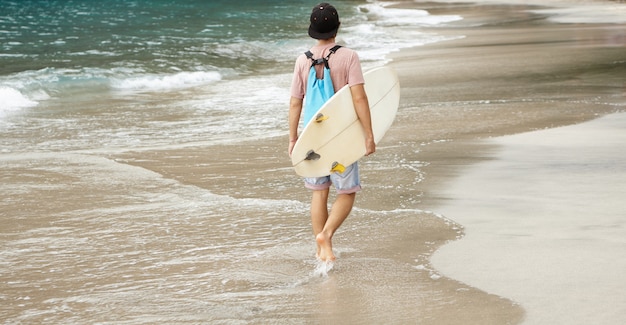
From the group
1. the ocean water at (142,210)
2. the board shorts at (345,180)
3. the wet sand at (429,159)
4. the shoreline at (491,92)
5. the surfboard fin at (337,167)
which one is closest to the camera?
the wet sand at (429,159)

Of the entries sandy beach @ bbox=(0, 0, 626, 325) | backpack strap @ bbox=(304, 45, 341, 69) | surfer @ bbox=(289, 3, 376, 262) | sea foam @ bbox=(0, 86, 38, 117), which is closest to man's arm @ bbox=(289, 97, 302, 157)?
surfer @ bbox=(289, 3, 376, 262)

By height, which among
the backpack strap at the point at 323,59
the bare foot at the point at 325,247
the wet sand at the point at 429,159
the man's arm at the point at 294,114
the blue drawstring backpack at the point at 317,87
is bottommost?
the wet sand at the point at 429,159

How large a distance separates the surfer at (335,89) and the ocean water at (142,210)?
0.25 m

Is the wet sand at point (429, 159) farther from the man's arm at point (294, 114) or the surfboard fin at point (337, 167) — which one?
the man's arm at point (294, 114)

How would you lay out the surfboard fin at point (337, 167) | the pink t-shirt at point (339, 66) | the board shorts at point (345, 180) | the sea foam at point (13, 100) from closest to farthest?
the pink t-shirt at point (339, 66) < the surfboard fin at point (337, 167) < the board shorts at point (345, 180) < the sea foam at point (13, 100)

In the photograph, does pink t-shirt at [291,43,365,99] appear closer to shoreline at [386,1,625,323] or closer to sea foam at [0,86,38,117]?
shoreline at [386,1,625,323]

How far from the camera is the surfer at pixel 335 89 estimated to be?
210 inches

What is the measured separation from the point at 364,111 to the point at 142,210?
239 cm

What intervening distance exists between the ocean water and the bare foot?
86mm

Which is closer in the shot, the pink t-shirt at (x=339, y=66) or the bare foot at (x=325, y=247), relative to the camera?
the pink t-shirt at (x=339, y=66)

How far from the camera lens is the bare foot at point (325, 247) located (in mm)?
5457

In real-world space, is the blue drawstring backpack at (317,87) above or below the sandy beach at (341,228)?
above

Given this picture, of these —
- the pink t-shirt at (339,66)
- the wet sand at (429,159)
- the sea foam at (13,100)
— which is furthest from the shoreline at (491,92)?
the sea foam at (13,100)

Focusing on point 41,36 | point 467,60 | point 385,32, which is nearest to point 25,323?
point 467,60
